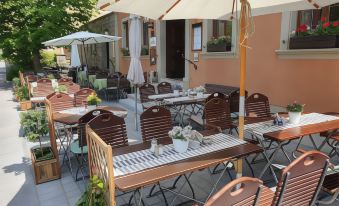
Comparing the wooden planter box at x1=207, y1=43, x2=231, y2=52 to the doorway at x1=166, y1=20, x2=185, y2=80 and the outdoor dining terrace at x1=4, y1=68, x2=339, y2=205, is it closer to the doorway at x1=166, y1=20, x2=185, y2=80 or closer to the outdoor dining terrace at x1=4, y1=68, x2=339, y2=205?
the outdoor dining terrace at x1=4, y1=68, x2=339, y2=205

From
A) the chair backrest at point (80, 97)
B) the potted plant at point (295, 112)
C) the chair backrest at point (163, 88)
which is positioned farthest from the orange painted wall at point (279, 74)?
the chair backrest at point (80, 97)

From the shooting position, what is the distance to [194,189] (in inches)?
148

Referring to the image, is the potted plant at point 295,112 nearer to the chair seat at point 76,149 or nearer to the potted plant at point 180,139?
the potted plant at point 180,139

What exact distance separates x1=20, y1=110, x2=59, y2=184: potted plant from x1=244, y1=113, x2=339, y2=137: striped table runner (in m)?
2.77

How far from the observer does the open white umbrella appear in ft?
9.57

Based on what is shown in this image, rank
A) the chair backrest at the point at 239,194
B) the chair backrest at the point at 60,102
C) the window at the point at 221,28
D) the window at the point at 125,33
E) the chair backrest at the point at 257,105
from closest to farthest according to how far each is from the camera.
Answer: the chair backrest at the point at 239,194
the chair backrest at the point at 257,105
the chair backrest at the point at 60,102
the window at the point at 221,28
the window at the point at 125,33

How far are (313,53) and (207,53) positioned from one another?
3.56m

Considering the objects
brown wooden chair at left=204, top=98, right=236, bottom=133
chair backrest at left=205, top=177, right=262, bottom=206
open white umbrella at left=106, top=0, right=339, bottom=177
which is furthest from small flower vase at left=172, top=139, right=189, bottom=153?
brown wooden chair at left=204, top=98, right=236, bottom=133

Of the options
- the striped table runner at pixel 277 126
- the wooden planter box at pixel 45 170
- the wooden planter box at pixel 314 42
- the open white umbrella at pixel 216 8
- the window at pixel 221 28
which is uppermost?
the window at pixel 221 28

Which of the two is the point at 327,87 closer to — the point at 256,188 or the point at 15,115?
the point at 256,188

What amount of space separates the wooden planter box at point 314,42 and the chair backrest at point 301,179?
365 centimetres

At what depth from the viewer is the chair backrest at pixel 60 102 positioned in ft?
18.0

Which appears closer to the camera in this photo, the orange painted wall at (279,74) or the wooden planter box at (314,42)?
the wooden planter box at (314,42)

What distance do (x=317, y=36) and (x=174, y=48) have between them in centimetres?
719
